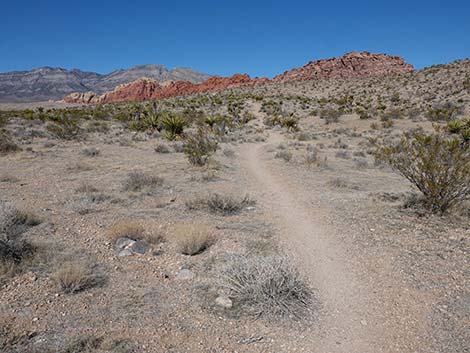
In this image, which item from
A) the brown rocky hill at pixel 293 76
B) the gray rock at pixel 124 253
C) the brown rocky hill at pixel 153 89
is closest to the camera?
the gray rock at pixel 124 253

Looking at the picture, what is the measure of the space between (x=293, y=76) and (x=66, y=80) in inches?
4897

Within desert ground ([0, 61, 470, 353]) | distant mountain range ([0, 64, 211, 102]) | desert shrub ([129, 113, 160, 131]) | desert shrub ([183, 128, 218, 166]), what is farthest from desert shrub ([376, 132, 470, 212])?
distant mountain range ([0, 64, 211, 102])

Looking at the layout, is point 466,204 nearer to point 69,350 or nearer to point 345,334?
point 345,334

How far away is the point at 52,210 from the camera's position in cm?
707

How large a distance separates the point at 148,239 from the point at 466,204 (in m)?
6.40

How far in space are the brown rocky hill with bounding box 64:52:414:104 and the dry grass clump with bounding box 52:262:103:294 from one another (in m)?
70.1

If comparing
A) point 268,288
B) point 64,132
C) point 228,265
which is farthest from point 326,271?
point 64,132

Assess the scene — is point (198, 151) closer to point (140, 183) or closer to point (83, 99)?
point (140, 183)

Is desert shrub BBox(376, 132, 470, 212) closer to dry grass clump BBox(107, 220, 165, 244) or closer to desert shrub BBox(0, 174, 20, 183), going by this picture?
dry grass clump BBox(107, 220, 165, 244)

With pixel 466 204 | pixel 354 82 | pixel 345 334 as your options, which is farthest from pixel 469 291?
pixel 354 82

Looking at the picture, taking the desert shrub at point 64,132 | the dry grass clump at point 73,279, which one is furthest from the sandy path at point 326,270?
the desert shrub at point 64,132

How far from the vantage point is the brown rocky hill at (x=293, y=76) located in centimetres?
7100

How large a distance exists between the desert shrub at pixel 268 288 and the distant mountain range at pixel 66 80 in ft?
468

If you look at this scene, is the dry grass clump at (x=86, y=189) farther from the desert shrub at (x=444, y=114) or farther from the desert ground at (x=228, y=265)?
the desert shrub at (x=444, y=114)
